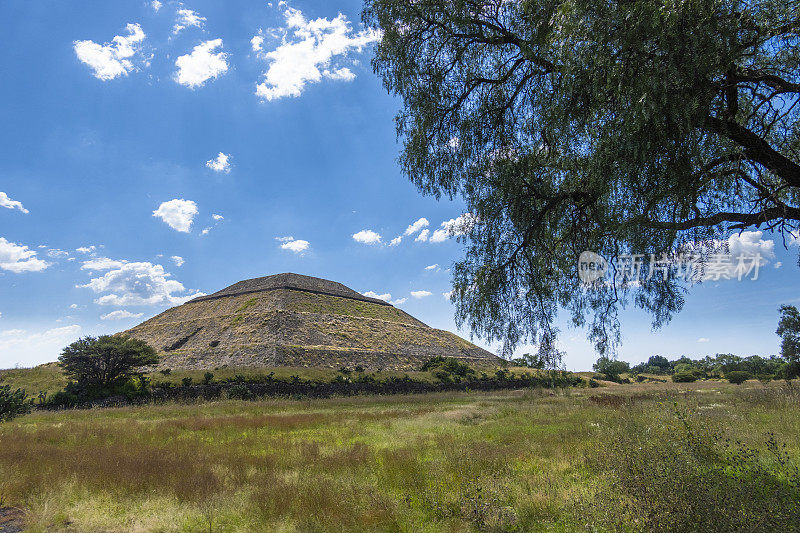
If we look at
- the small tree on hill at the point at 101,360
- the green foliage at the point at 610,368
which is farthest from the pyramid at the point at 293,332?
the green foliage at the point at 610,368

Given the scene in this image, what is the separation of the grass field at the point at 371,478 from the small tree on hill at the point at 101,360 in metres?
16.8

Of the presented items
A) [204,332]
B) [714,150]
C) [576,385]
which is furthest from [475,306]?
[204,332]

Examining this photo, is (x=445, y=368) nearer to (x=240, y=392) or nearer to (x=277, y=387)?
(x=277, y=387)

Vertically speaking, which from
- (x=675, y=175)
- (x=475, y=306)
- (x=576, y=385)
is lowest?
(x=576, y=385)

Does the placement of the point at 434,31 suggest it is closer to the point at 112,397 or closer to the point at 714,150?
the point at 714,150

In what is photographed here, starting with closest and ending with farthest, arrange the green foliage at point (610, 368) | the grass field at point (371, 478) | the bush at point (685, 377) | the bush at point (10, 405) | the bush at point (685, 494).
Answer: the bush at point (685, 494)
the grass field at point (371, 478)
the green foliage at point (610, 368)
the bush at point (10, 405)
the bush at point (685, 377)

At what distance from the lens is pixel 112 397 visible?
2517cm

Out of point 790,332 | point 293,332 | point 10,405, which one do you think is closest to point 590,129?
point 10,405

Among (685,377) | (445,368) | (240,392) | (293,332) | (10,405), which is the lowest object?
(685,377)

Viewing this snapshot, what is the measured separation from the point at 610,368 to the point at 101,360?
106ft

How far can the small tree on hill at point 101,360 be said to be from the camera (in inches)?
1037

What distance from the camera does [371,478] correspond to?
7.54 m

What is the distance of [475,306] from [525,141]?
12.6 feet

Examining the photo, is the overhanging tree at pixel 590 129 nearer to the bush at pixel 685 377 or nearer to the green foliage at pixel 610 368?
the green foliage at pixel 610 368
